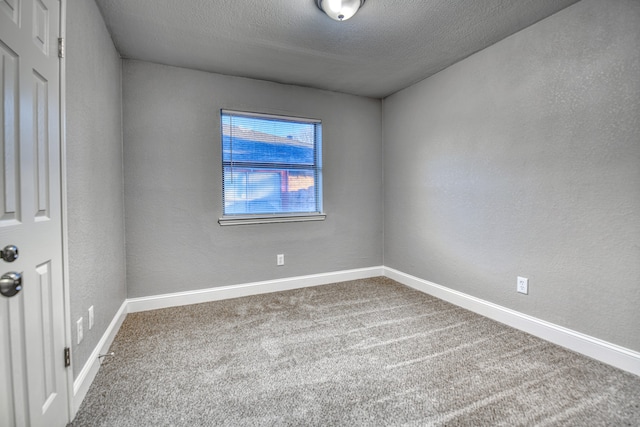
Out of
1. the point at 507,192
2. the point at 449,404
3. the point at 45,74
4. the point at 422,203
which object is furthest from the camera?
the point at 422,203

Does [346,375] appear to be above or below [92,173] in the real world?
below

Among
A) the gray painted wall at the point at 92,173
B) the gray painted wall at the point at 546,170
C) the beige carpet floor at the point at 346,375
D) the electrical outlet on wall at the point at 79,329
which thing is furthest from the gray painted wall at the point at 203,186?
the electrical outlet on wall at the point at 79,329

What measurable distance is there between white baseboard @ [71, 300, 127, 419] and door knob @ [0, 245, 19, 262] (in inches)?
34.6

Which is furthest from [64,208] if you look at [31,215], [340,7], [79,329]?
[340,7]

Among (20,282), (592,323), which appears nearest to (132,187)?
(20,282)

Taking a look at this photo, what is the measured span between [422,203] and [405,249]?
2.01 ft

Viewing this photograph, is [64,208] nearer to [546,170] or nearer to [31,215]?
[31,215]

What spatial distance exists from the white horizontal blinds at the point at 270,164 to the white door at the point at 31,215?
1.77 metres

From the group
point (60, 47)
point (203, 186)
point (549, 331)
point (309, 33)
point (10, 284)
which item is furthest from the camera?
point (203, 186)

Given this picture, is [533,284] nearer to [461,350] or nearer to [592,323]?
[592,323]

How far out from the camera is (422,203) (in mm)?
3270

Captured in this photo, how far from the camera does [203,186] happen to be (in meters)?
2.97

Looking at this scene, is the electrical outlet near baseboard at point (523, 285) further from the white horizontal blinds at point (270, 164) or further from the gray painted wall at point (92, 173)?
the gray painted wall at point (92, 173)

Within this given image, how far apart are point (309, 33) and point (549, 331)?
2831mm
